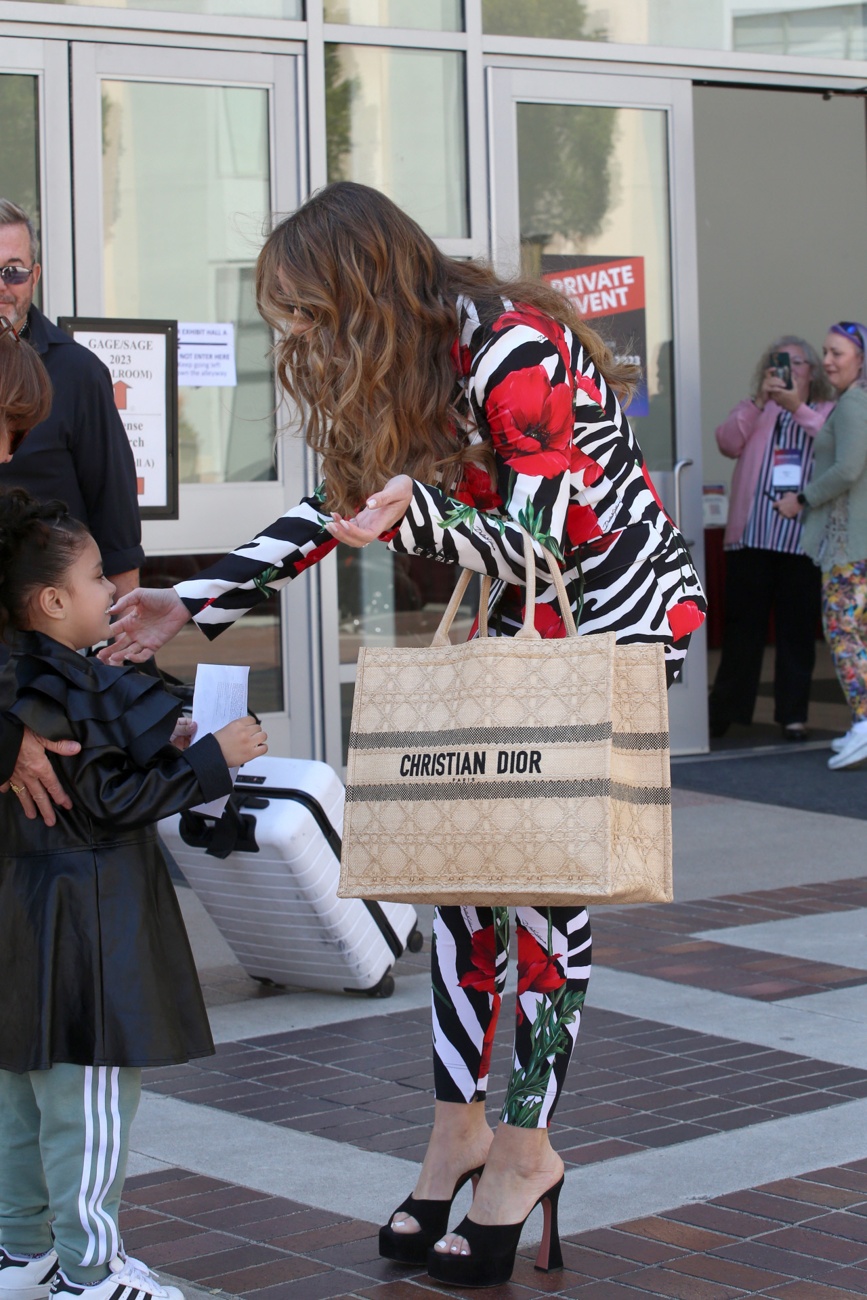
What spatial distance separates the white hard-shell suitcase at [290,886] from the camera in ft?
14.3

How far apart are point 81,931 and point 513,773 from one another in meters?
0.73

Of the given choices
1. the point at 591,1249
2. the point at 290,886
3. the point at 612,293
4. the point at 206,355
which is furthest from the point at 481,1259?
the point at 612,293

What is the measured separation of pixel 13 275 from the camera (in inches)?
160

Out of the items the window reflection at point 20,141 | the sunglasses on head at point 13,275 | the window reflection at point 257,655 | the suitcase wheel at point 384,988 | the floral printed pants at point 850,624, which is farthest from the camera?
the floral printed pants at point 850,624

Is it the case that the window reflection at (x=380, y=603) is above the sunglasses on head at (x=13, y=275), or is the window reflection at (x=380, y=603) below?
below

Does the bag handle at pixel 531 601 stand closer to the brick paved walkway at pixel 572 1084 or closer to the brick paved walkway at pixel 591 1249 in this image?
the brick paved walkway at pixel 591 1249

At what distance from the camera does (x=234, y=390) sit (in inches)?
294

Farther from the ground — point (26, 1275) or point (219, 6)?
point (219, 6)

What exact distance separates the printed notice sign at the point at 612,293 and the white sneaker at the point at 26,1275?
6109 mm

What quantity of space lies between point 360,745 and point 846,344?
20.2 ft

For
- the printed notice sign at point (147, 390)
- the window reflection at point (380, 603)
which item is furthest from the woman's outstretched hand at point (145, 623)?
the window reflection at point (380, 603)

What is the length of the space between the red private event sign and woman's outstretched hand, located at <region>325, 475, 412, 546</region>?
5836mm

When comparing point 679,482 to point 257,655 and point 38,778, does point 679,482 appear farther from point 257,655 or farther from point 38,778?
→ point 38,778

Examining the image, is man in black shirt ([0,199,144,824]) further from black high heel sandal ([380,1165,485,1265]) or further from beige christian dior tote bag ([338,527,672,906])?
black high heel sandal ([380,1165,485,1265])
